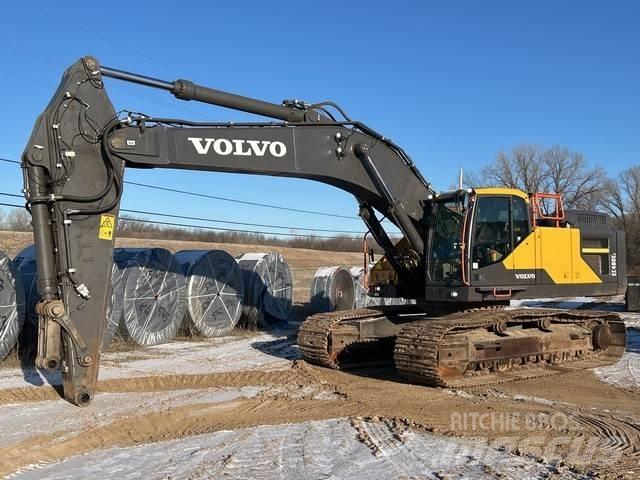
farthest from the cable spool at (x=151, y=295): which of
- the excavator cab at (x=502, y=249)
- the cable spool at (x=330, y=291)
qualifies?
the excavator cab at (x=502, y=249)

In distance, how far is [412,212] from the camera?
10016 millimetres

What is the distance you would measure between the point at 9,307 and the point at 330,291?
954 centimetres

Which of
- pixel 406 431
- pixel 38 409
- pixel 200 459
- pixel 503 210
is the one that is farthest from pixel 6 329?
pixel 503 210

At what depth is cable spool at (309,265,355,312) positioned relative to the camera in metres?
18.4

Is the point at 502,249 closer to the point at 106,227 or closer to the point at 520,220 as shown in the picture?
the point at 520,220

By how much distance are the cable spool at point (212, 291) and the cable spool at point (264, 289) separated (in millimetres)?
785

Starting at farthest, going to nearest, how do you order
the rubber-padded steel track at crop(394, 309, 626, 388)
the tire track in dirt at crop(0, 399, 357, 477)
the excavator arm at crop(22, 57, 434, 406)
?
the rubber-padded steel track at crop(394, 309, 626, 388) → the excavator arm at crop(22, 57, 434, 406) → the tire track in dirt at crop(0, 399, 357, 477)

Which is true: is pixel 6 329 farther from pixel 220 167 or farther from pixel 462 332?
pixel 462 332

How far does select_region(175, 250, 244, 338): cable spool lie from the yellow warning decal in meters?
7.10

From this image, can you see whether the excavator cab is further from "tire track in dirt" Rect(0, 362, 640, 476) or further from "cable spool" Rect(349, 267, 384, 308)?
"cable spool" Rect(349, 267, 384, 308)

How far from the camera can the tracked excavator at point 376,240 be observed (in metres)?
6.84

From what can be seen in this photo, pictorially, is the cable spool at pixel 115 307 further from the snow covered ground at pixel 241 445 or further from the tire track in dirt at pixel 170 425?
the tire track in dirt at pixel 170 425

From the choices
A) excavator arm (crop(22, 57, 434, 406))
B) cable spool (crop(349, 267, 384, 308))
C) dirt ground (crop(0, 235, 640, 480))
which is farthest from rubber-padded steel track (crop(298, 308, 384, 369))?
cable spool (crop(349, 267, 384, 308))

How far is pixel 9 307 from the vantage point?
1033 cm
